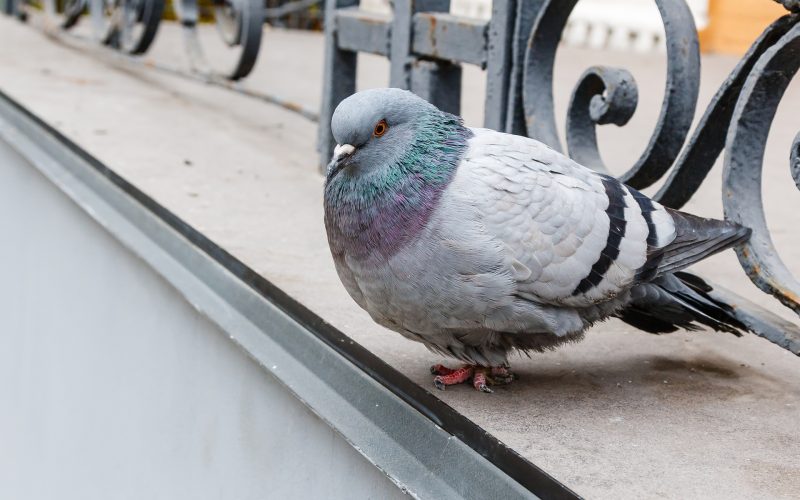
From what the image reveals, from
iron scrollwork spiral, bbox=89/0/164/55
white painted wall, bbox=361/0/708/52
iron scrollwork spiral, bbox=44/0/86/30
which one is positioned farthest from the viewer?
white painted wall, bbox=361/0/708/52

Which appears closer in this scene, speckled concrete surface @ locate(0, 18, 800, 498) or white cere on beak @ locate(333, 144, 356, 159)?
speckled concrete surface @ locate(0, 18, 800, 498)

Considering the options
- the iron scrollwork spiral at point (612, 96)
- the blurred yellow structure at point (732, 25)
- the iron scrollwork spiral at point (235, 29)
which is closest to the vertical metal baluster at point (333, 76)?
the iron scrollwork spiral at point (235, 29)

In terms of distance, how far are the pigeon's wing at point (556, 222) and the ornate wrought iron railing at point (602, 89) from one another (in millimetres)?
243

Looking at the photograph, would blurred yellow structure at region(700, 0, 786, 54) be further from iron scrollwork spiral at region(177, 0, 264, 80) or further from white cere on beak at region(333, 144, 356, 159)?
white cere on beak at region(333, 144, 356, 159)

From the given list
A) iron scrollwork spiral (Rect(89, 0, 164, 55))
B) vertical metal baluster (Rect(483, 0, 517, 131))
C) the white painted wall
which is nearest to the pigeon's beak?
vertical metal baluster (Rect(483, 0, 517, 131))

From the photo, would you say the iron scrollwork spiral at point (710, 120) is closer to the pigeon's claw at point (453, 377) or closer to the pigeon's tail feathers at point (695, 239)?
the pigeon's tail feathers at point (695, 239)

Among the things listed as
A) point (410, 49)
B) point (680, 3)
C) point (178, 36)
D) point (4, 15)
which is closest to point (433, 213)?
point (680, 3)

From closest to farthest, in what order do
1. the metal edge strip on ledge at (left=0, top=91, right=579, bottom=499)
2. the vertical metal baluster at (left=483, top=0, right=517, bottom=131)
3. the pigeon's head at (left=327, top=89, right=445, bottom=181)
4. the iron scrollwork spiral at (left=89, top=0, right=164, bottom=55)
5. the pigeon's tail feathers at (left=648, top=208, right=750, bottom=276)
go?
the metal edge strip on ledge at (left=0, top=91, right=579, bottom=499) → the pigeon's head at (left=327, top=89, right=445, bottom=181) → the pigeon's tail feathers at (left=648, top=208, right=750, bottom=276) → the vertical metal baluster at (left=483, top=0, right=517, bottom=131) → the iron scrollwork spiral at (left=89, top=0, right=164, bottom=55)

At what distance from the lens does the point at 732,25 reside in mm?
6988

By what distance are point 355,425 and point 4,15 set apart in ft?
23.3

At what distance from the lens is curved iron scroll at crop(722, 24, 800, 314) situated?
186cm

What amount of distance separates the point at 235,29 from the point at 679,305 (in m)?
2.85

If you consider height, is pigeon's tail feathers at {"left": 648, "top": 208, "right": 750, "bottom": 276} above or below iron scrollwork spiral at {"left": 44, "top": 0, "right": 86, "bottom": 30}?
below

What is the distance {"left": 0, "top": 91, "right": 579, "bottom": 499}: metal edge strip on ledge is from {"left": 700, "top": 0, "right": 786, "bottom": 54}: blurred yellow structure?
500 cm
